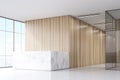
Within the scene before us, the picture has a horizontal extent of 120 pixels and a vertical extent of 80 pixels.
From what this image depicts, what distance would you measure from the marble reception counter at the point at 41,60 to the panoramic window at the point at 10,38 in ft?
11.5

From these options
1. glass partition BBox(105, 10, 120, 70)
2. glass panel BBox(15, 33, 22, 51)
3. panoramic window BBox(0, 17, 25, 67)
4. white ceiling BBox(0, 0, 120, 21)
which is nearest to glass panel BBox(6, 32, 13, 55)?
panoramic window BBox(0, 17, 25, 67)

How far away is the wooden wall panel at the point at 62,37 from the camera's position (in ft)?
48.5

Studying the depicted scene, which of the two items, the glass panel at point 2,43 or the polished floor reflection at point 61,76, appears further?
the glass panel at point 2,43

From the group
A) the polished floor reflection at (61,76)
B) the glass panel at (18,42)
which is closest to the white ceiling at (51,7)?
the glass panel at (18,42)

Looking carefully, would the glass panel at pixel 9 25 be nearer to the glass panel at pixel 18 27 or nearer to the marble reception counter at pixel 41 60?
the glass panel at pixel 18 27

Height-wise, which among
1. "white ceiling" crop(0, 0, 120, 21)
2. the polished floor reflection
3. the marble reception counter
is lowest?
the polished floor reflection

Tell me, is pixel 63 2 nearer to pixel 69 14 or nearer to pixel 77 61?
pixel 69 14

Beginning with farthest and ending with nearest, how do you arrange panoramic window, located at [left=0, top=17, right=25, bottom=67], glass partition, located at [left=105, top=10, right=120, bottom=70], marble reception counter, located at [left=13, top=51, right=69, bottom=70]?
1. panoramic window, located at [left=0, top=17, right=25, bottom=67]
2. glass partition, located at [left=105, top=10, right=120, bottom=70]
3. marble reception counter, located at [left=13, top=51, right=69, bottom=70]

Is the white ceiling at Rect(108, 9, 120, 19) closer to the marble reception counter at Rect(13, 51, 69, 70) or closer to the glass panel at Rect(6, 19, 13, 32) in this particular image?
the marble reception counter at Rect(13, 51, 69, 70)

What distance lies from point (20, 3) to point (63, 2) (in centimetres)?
239

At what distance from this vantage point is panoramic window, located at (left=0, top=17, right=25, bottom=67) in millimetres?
16728

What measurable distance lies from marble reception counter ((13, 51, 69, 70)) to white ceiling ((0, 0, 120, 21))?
2708 mm

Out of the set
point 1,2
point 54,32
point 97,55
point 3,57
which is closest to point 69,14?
point 54,32

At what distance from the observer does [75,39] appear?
15.7m
